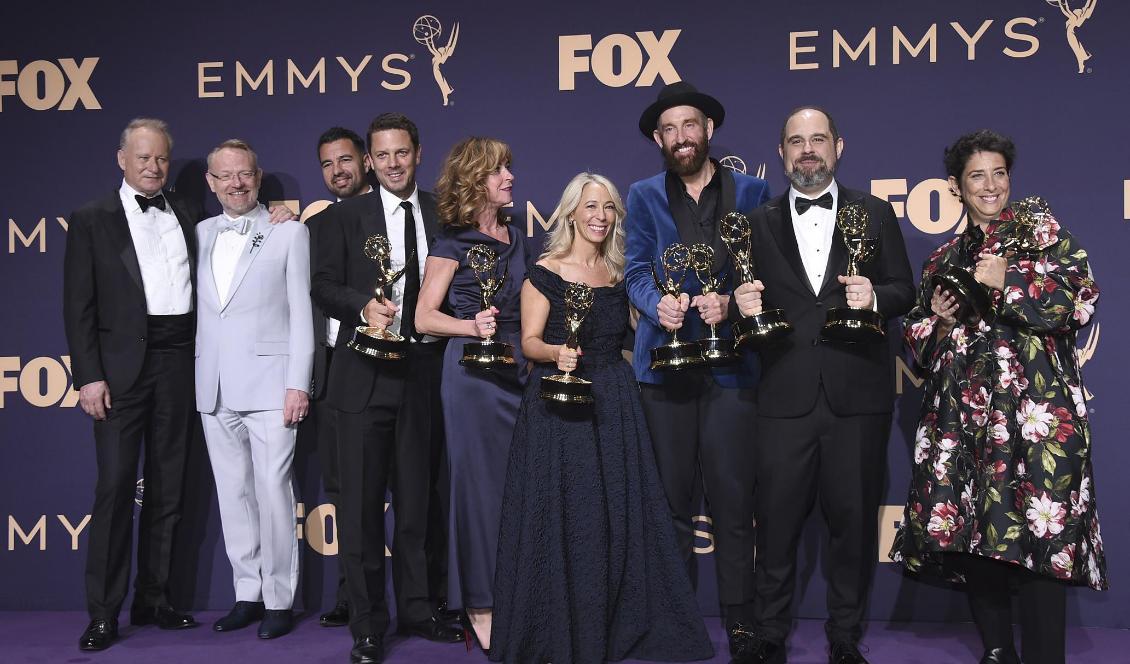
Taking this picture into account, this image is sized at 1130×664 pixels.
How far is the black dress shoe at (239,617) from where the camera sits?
437 centimetres

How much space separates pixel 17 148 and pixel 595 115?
292 cm

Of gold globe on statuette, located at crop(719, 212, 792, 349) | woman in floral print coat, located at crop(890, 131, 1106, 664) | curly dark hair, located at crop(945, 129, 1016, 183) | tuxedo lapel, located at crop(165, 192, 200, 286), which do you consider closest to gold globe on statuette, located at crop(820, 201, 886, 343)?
gold globe on statuette, located at crop(719, 212, 792, 349)

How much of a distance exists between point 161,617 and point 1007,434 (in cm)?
354

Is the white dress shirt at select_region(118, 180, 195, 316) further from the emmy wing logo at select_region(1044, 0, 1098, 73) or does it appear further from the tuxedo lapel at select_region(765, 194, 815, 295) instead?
the emmy wing logo at select_region(1044, 0, 1098, 73)

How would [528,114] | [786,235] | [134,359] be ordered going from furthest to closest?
[528,114] < [134,359] < [786,235]

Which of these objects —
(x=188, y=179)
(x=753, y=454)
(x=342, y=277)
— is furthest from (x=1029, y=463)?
(x=188, y=179)

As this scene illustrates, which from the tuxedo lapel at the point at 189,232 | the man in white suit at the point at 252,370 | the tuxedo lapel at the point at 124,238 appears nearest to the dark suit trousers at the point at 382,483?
the man in white suit at the point at 252,370

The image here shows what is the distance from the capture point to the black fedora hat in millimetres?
4078

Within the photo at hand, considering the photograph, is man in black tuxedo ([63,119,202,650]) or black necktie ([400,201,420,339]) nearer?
black necktie ([400,201,420,339])

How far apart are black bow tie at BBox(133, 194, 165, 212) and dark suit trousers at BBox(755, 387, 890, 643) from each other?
274 cm

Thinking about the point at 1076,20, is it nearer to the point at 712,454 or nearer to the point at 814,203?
the point at 814,203

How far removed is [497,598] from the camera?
12.2ft

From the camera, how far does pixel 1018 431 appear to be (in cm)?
342

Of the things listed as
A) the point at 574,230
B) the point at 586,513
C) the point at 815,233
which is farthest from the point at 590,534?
the point at 815,233
